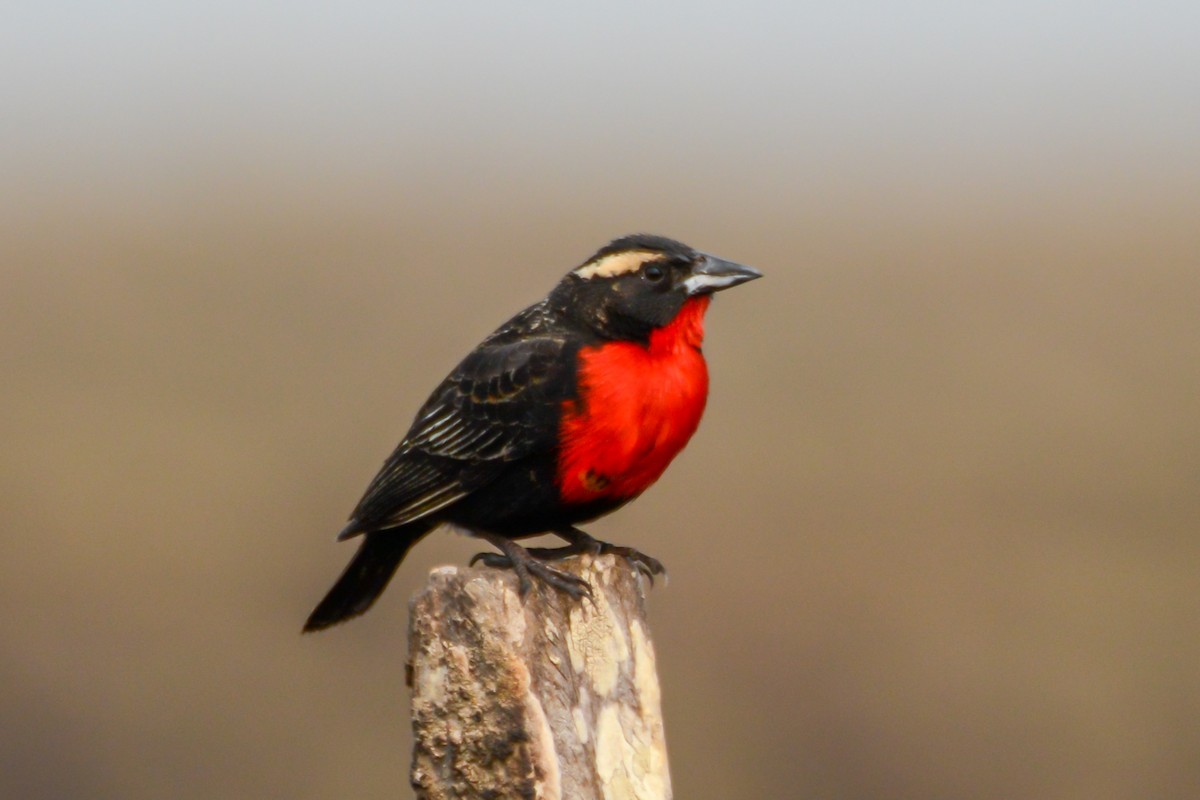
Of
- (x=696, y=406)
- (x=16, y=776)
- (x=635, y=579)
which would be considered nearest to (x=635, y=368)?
(x=696, y=406)

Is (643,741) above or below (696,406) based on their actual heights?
below

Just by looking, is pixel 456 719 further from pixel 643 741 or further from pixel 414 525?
pixel 414 525

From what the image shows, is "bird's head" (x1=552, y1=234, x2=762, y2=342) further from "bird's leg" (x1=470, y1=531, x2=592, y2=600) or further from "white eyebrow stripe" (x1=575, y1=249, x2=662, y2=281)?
"bird's leg" (x1=470, y1=531, x2=592, y2=600)

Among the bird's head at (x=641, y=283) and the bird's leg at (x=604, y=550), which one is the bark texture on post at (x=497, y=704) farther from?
the bird's head at (x=641, y=283)

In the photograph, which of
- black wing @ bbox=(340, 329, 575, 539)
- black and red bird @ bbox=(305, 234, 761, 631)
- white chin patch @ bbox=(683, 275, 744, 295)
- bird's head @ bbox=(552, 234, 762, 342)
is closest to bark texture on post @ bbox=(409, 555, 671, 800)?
black and red bird @ bbox=(305, 234, 761, 631)

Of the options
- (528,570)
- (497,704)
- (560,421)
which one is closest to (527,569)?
(528,570)

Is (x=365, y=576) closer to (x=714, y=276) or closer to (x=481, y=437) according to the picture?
(x=481, y=437)

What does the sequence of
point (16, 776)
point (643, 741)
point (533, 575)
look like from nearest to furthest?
point (643, 741) < point (533, 575) < point (16, 776)
